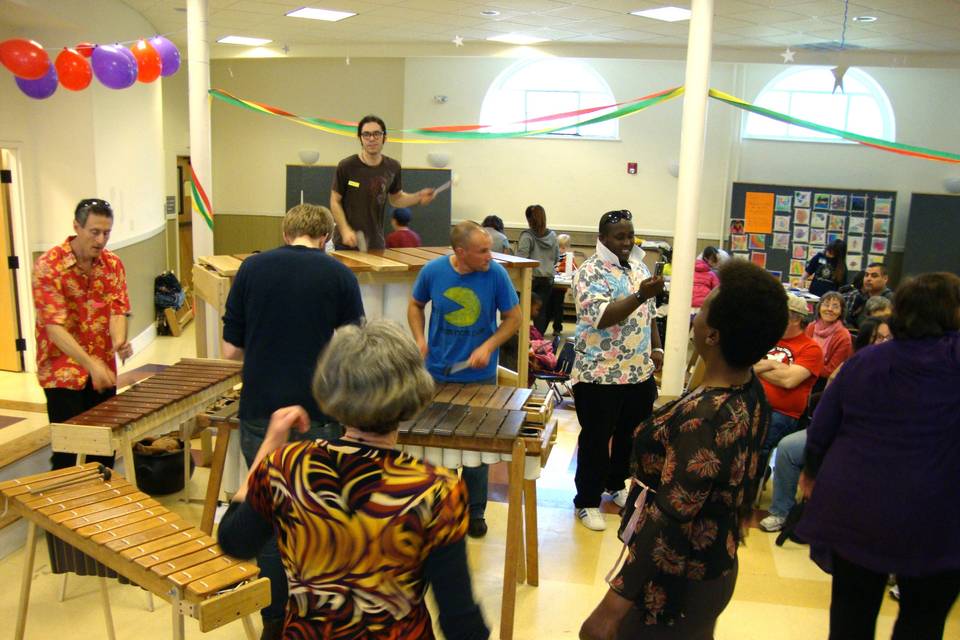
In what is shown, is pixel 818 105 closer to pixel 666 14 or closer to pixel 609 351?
pixel 666 14

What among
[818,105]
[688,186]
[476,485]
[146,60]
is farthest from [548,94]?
[476,485]

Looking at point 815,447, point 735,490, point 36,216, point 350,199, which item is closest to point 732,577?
point 735,490

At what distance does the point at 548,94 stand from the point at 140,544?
11.1 metres

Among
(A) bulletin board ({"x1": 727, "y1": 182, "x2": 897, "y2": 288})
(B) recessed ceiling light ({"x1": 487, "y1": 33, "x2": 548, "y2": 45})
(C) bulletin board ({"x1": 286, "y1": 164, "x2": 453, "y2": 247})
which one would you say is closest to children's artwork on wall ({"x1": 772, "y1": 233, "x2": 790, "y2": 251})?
(A) bulletin board ({"x1": 727, "y1": 182, "x2": 897, "y2": 288})

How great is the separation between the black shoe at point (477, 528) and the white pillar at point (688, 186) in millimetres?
2237

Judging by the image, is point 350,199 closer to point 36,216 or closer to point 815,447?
point 815,447

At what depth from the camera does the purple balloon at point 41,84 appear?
5879 mm

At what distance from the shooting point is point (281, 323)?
313 centimetres

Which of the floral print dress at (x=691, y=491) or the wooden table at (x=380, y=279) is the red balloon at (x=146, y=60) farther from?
the floral print dress at (x=691, y=491)

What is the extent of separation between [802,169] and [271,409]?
425 inches

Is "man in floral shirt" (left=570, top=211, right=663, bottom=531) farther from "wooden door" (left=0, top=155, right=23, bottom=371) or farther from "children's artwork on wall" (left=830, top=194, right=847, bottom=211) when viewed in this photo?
"children's artwork on wall" (left=830, top=194, right=847, bottom=211)

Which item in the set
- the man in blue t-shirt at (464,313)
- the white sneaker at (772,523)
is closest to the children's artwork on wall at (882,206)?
the white sneaker at (772,523)

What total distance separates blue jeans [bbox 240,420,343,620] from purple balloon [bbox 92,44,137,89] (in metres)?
3.84

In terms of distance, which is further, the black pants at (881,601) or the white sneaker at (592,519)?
the white sneaker at (592,519)
